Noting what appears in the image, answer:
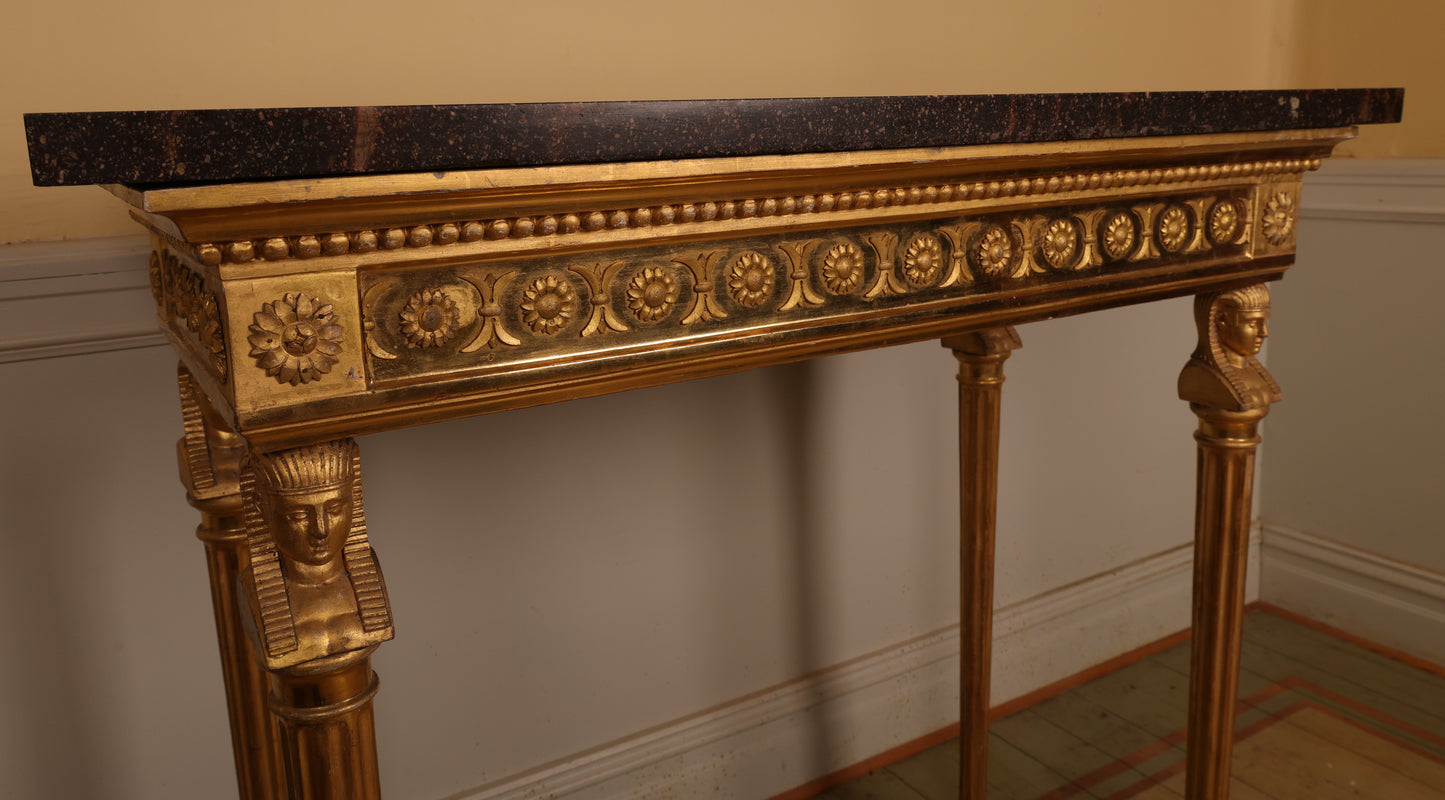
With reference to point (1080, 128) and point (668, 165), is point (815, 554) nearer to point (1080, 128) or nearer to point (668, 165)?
point (1080, 128)

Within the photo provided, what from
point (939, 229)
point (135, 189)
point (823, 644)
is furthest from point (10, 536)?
point (823, 644)

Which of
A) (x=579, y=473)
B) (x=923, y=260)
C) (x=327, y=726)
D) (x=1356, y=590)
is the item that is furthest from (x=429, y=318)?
(x=1356, y=590)

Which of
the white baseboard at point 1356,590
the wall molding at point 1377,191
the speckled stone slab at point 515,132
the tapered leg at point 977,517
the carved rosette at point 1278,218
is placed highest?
the speckled stone slab at point 515,132

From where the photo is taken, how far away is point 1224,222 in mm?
1143

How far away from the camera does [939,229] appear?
0.92 m

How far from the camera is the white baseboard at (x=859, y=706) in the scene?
1603mm

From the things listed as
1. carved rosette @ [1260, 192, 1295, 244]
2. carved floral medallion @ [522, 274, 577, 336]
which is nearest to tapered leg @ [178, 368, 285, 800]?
carved floral medallion @ [522, 274, 577, 336]

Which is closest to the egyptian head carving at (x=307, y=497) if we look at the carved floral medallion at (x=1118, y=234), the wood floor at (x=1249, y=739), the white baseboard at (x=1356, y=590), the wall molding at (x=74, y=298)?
the wall molding at (x=74, y=298)

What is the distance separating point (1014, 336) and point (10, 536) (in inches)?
49.9

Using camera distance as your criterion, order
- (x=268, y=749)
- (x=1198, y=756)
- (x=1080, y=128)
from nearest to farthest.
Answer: (x=1080, y=128) → (x=268, y=749) → (x=1198, y=756)

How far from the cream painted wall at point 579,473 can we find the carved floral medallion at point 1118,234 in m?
0.65

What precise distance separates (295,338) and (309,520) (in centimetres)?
12

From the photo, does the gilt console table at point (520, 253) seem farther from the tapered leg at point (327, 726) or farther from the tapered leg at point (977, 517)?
the tapered leg at point (977, 517)

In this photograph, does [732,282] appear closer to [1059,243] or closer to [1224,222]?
[1059,243]
